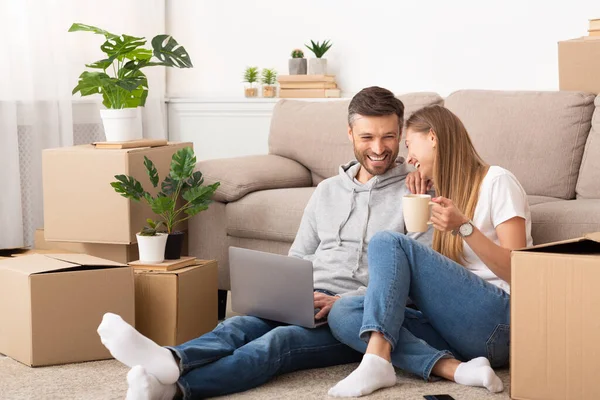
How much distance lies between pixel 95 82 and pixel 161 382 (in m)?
1.45

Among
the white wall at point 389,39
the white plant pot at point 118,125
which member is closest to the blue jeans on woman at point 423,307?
the white plant pot at point 118,125

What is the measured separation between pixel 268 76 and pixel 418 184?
6.89 ft

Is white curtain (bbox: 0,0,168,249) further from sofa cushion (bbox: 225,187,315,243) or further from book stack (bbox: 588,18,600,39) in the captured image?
book stack (bbox: 588,18,600,39)

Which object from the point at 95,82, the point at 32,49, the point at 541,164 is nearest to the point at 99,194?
the point at 95,82

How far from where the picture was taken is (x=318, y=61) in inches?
169

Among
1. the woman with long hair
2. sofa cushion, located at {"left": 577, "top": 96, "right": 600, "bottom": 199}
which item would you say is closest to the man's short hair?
the woman with long hair

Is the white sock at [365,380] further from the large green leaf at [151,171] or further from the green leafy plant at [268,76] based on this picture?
the green leafy plant at [268,76]

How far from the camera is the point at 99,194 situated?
122 inches

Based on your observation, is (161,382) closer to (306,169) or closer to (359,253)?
(359,253)

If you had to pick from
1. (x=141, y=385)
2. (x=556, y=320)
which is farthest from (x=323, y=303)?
(x=556, y=320)

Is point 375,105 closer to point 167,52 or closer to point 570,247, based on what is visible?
point 570,247

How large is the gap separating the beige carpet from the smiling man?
4cm

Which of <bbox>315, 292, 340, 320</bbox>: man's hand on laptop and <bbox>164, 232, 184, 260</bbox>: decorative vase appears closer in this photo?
<bbox>315, 292, 340, 320</bbox>: man's hand on laptop

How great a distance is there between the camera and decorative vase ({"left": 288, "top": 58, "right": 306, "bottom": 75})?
4324 mm
